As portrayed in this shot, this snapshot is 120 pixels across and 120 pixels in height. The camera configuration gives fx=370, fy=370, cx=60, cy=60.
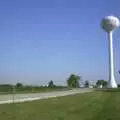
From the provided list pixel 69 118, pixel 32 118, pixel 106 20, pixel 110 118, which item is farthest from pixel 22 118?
pixel 106 20

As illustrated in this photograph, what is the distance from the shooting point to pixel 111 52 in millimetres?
169875

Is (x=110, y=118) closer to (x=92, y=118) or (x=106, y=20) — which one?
(x=92, y=118)

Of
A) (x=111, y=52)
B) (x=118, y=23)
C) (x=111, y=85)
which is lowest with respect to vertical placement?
(x=111, y=85)

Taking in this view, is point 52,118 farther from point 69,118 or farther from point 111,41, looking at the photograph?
point 111,41

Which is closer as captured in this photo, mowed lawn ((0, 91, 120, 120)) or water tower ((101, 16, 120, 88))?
mowed lawn ((0, 91, 120, 120))

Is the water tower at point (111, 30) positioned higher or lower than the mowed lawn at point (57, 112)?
higher

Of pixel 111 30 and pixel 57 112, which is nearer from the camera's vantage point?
pixel 57 112

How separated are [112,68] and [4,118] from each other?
151269mm

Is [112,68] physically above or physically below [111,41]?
below

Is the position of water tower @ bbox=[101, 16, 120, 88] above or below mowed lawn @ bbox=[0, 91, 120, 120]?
above

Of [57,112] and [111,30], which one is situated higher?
[111,30]

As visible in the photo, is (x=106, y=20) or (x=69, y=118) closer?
(x=69, y=118)

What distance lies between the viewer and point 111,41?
172m

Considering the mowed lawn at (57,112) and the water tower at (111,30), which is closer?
the mowed lawn at (57,112)
